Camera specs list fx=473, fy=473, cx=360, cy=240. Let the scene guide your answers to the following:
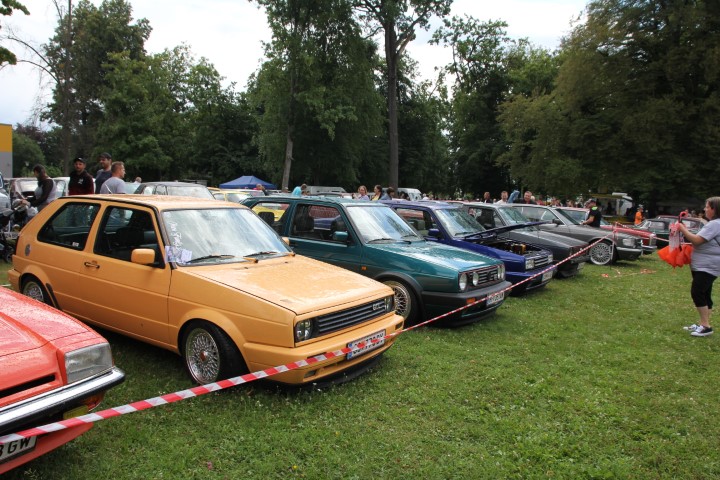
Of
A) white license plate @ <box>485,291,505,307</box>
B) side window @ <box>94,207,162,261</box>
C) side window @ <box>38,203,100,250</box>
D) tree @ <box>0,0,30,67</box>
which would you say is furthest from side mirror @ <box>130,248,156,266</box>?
tree @ <box>0,0,30,67</box>

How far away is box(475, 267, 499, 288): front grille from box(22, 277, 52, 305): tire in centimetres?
509

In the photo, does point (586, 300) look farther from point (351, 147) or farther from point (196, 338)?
point (351, 147)

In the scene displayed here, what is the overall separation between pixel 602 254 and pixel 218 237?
11.9 meters

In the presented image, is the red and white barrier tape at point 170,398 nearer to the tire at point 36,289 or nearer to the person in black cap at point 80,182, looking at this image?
the tire at point 36,289

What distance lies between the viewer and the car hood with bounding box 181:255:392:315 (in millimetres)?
3816

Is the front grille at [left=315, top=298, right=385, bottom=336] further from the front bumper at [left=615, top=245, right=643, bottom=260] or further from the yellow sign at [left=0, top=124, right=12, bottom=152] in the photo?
the yellow sign at [left=0, top=124, right=12, bottom=152]

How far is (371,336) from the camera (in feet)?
13.9

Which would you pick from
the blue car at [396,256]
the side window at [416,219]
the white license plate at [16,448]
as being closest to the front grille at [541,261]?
the blue car at [396,256]

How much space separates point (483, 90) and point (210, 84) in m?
26.3

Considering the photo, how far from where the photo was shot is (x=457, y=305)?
5844mm

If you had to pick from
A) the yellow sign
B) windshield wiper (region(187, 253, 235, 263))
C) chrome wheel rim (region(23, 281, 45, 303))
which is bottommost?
chrome wheel rim (region(23, 281, 45, 303))

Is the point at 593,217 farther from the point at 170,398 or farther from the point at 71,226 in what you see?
the point at 170,398

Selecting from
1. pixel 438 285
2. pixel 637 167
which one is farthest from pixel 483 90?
pixel 438 285

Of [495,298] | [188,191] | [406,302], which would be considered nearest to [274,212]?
[406,302]
